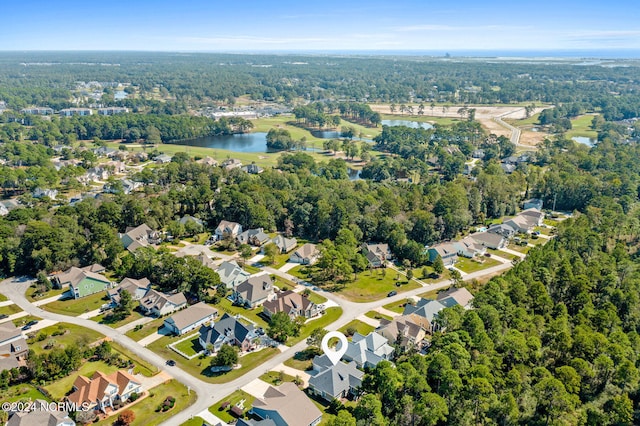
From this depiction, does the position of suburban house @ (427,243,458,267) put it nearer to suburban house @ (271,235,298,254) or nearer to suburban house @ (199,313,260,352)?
suburban house @ (271,235,298,254)

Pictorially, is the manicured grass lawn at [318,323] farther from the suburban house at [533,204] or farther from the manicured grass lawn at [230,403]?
the suburban house at [533,204]

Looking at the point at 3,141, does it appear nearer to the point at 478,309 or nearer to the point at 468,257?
the point at 468,257

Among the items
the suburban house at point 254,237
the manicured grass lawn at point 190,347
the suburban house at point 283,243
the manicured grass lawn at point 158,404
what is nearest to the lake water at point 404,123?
the suburban house at point 254,237

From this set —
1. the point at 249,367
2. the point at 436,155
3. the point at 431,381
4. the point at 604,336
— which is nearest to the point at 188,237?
the point at 249,367

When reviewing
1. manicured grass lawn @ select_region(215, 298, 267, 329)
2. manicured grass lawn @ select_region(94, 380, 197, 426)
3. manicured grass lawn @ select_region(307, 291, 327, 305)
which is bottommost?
manicured grass lawn @ select_region(215, 298, 267, 329)

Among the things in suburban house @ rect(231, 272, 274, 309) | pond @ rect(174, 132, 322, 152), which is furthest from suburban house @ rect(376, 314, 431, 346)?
pond @ rect(174, 132, 322, 152)

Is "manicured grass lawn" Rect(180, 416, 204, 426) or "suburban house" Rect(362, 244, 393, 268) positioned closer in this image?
"manicured grass lawn" Rect(180, 416, 204, 426)

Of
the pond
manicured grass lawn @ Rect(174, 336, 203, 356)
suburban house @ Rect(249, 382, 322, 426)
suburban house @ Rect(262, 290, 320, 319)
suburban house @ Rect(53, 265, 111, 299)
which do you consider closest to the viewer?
suburban house @ Rect(249, 382, 322, 426)

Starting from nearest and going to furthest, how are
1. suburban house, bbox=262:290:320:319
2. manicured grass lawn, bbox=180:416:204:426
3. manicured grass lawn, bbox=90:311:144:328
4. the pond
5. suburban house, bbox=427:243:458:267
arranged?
manicured grass lawn, bbox=180:416:204:426, manicured grass lawn, bbox=90:311:144:328, suburban house, bbox=262:290:320:319, suburban house, bbox=427:243:458:267, the pond
